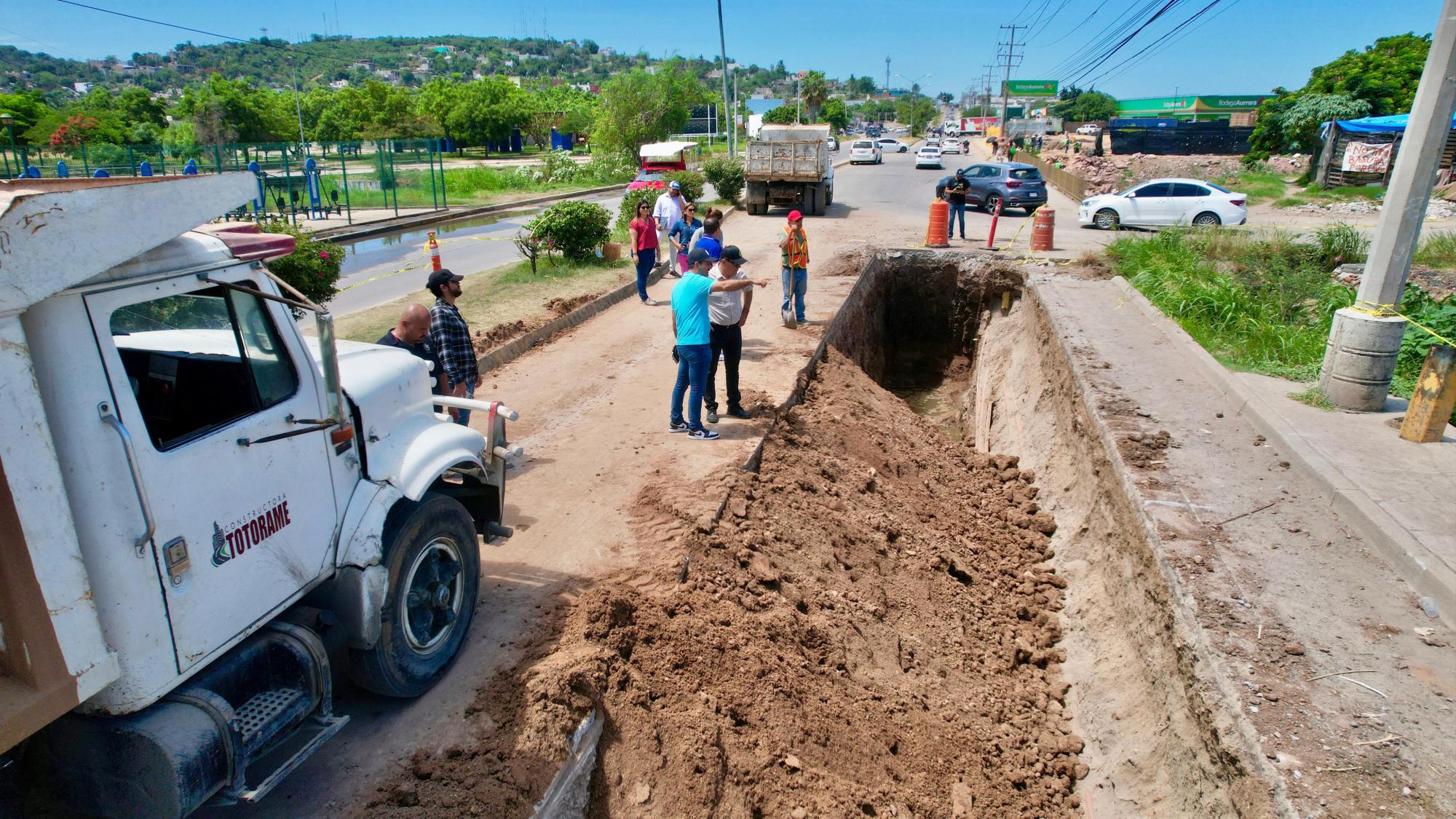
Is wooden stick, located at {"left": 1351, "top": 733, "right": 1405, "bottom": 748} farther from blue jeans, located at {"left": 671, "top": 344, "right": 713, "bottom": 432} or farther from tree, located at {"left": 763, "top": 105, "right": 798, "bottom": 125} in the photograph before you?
tree, located at {"left": 763, "top": 105, "right": 798, "bottom": 125}

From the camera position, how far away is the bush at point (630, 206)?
62.0ft

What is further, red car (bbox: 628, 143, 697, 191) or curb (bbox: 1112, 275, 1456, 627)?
red car (bbox: 628, 143, 697, 191)

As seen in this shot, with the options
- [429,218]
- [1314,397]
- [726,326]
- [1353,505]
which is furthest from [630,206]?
[1353,505]

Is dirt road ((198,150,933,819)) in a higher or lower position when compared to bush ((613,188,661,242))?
lower

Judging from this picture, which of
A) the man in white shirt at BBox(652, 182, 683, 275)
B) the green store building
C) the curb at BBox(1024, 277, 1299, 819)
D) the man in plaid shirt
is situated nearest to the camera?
the curb at BBox(1024, 277, 1299, 819)

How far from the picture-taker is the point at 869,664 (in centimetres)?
576

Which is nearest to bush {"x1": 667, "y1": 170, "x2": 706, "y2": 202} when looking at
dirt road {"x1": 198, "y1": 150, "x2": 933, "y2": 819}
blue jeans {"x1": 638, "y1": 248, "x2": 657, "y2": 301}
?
blue jeans {"x1": 638, "y1": 248, "x2": 657, "y2": 301}

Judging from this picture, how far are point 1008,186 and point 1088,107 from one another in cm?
8716

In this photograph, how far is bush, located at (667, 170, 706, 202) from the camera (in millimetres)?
24328

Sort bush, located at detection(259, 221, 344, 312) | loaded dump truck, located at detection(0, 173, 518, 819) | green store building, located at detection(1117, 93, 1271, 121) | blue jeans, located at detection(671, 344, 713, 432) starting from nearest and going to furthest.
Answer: loaded dump truck, located at detection(0, 173, 518, 819)
blue jeans, located at detection(671, 344, 713, 432)
bush, located at detection(259, 221, 344, 312)
green store building, located at detection(1117, 93, 1271, 121)

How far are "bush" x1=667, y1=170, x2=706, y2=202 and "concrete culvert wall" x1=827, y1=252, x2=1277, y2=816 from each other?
10341 millimetres

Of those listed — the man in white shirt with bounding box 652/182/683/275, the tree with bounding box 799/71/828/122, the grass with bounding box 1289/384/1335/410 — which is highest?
the tree with bounding box 799/71/828/122

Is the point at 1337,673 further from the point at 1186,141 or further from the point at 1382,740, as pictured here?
the point at 1186,141

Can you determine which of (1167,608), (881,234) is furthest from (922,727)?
(881,234)
